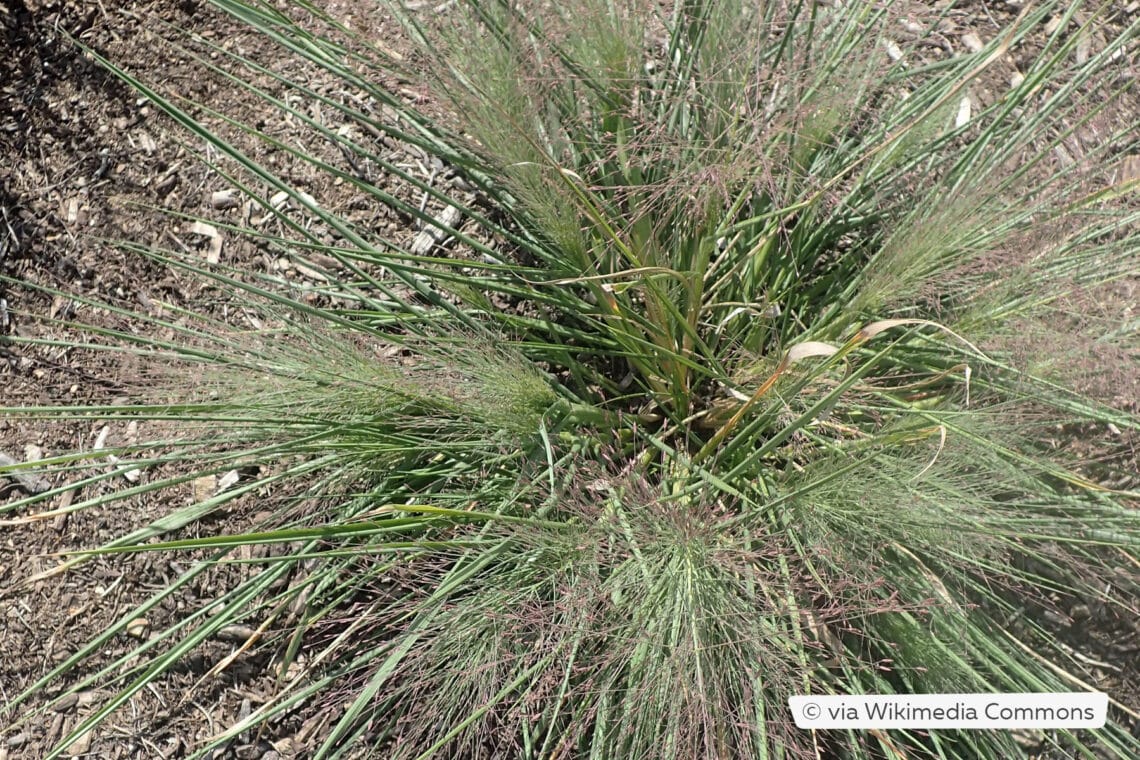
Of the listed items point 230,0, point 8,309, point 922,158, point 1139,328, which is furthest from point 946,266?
point 8,309

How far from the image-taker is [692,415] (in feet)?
4.90

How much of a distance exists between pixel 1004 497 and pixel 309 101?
1743mm

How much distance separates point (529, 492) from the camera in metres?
1.39

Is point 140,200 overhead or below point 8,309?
overhead

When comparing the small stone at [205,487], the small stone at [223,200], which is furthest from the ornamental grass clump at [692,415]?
the small stone at [223,200]

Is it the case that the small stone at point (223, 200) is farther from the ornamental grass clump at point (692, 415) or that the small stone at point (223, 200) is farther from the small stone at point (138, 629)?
the small stone at point (138, 629)

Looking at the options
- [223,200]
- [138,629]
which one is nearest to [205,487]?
[138,629]

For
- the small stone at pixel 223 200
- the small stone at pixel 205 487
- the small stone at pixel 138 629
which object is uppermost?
the small stone at pixel 223 200

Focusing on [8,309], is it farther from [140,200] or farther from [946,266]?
→ [946,266]

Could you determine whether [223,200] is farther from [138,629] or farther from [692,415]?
[692,415]

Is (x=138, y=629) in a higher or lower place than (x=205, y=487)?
lower

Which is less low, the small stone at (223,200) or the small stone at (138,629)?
the small stone at (223,200)

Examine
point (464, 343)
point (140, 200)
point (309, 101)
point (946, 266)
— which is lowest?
point (140, 200)

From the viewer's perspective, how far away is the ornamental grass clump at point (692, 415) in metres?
1.14
